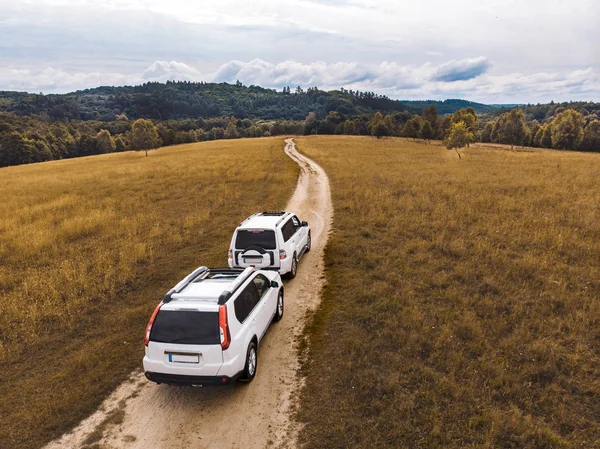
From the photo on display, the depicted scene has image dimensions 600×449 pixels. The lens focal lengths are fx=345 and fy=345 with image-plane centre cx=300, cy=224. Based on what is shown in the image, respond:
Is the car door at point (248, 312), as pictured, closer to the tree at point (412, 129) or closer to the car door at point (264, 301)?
the car door at point (264, 301)

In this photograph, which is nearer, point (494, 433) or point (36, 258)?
point (494, 433)

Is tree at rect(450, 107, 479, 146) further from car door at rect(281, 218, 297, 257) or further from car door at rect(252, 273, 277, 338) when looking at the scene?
car door at rect(252, 273, 277, 338)

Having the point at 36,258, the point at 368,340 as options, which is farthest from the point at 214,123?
the point at 368,340

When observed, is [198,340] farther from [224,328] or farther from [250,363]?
[250,363]

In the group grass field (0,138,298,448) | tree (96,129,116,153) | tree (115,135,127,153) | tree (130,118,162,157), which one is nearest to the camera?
grass field (0,138,298,448)

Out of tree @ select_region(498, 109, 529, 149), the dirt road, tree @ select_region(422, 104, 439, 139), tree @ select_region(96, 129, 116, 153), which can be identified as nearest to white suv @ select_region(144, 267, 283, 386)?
the dirt road

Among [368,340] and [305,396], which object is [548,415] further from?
[305,396]
